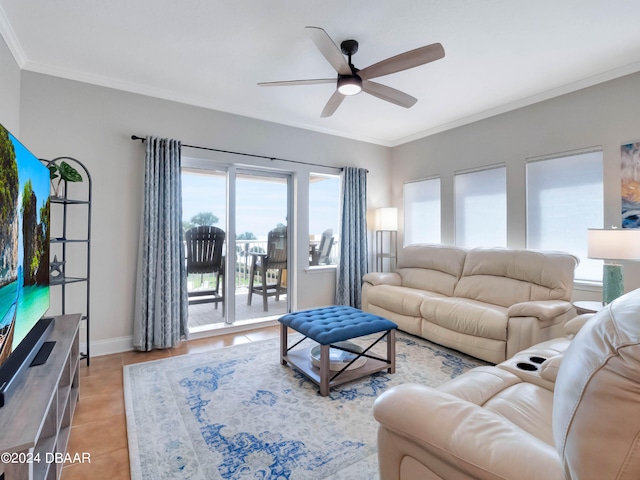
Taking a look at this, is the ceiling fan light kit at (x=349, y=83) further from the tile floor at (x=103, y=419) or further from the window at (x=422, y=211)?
the tile floor at (x=103, y=419)

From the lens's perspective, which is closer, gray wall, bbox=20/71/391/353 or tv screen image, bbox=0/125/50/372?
tv screen image, bbox=0/125/50/372

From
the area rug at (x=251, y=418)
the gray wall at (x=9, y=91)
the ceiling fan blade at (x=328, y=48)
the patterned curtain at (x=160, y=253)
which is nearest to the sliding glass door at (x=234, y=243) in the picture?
the patterned curtain at (x=160, y=253)

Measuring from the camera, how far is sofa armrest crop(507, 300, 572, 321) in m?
2.51

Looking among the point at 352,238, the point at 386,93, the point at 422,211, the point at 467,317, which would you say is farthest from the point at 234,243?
the point at 422,211

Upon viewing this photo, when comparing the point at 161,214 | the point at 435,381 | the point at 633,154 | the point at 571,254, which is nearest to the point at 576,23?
the point at 633,154

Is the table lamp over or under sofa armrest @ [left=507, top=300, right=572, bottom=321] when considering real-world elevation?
over

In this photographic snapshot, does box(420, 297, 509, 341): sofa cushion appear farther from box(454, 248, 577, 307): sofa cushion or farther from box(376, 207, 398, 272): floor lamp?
box(376, 207, 398, 272): floor lamp

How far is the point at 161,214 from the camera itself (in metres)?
3.18

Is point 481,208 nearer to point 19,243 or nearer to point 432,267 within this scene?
point 432,267

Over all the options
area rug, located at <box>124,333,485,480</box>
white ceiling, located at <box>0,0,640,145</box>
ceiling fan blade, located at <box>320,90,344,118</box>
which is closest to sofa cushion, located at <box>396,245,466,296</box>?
area rug, located at <box>124,333,485,480</box>

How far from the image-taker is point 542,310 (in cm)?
250

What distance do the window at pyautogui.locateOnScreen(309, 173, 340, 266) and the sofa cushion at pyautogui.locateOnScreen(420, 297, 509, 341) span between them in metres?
1.71

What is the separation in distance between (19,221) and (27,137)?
1.93 metres

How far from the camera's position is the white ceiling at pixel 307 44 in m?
2.09
